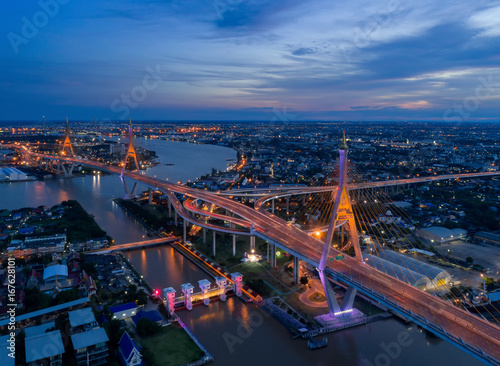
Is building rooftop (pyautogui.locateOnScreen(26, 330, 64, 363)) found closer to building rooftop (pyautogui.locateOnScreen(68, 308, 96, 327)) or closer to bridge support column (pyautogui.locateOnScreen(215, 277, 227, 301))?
building rooftop (pyautogui.locateOnScreen(68, 308, 96, 327))

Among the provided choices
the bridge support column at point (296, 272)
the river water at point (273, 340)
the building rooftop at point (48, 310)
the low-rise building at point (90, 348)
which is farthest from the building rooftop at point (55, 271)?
the bridge support column at point (296, 272)

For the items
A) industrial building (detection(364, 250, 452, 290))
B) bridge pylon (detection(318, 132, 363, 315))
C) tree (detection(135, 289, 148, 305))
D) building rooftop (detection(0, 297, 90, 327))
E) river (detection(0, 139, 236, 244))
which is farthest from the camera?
river (detection(0, 139, 236, 244))

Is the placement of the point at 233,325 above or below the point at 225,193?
below

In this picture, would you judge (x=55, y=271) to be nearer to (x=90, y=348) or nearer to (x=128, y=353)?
(x=90, y=348)

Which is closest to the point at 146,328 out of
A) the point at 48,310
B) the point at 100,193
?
the point at 48,310

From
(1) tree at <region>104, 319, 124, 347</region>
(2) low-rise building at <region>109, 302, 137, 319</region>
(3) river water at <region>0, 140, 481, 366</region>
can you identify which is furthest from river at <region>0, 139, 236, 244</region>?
(1) tree at <region>104, 319, 124, 347</region>

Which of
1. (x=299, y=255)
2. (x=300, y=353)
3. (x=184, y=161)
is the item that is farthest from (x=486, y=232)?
(x=184, y=161)

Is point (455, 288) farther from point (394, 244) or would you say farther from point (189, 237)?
point (189, 237)
